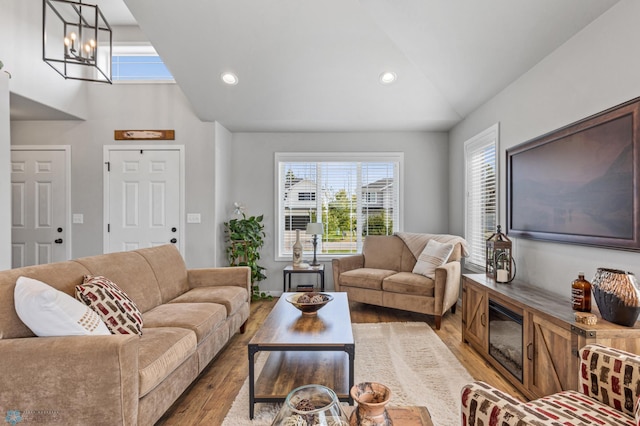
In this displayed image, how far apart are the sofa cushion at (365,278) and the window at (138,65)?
3548 millimetres

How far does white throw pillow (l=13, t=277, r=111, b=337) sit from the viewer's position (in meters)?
1.61

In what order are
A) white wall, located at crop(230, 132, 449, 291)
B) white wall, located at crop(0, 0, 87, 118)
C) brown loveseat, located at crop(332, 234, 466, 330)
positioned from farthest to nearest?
1. white wall, located at crop(230, 132, 449, 291)
2. brown loveseat, located at crop(332, 234, 466, 330)
3. white wall, located at crop(0, 0, 87, 118)

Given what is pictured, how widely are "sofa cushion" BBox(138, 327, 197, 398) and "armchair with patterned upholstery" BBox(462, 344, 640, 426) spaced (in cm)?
147

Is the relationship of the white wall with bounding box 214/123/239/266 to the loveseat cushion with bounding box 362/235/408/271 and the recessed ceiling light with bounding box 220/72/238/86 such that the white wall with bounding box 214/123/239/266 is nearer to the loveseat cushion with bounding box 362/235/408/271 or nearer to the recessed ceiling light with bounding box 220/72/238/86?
the recessed ceiling light with bounding box 220/72/238/86

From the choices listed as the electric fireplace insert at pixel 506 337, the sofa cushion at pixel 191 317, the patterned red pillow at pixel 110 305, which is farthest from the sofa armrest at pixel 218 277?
the electric fireplace insert at pixel 506 337

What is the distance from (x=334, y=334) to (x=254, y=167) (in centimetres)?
354

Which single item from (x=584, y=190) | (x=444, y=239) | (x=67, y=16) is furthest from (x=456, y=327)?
(x=67, y=16)

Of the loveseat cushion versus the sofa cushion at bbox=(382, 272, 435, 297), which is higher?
the loveseat cushion

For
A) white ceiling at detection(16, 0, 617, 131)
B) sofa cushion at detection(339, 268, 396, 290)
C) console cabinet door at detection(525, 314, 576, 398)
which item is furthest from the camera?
sofa cushion at detection(339, 268, 396, 290)

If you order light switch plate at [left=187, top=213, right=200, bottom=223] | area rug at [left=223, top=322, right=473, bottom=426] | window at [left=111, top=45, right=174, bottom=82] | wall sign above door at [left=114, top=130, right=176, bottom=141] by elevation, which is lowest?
area rug at [left=223, top=322, right=473, bottom=426]

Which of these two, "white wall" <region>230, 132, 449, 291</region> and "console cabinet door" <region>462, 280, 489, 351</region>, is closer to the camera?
"console cabinet door" <region>462, 280, 489, 351</region>

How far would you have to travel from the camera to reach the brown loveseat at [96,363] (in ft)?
4.96

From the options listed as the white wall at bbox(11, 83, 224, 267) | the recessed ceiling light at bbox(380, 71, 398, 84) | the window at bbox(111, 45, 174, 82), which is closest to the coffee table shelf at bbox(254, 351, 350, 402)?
the white wall at bbox(11, 83, 224, 267)

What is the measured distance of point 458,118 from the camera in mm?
4504
